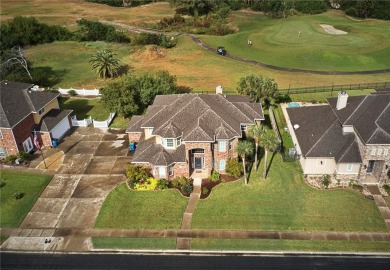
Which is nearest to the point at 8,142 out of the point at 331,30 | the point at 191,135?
the point at 191,135

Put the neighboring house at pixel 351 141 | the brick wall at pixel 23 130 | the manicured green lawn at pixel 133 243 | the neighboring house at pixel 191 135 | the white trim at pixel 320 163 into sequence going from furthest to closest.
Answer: the brick wall at pixel 23 130
the white trim at pixel 320 163
the neighboring house at pixel 191 135
the neighboring house at pixel 351 141
the manicured green lawn at pixel 133 243

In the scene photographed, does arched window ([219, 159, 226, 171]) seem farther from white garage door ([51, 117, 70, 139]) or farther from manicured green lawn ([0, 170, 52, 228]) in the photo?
white garage door ([51, 117, 70, 139])

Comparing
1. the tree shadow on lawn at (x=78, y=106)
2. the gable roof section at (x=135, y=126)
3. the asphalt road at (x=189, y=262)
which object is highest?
the gable roof section at (x=135, y=126)

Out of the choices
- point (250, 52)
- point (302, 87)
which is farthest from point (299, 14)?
point (302, 87)

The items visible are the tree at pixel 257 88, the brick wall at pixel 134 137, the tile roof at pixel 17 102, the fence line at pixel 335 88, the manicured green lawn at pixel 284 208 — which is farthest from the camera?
the fence line at pixel 335 88

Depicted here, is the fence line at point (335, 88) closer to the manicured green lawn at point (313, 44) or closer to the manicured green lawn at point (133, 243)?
the manicured green lawn at point (313, 44)

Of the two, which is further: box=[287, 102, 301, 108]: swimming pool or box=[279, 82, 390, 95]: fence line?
box=[279, 82, 390, 95]: fence line

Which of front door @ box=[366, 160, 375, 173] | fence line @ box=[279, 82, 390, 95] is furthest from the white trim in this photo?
fence line @ box=[279, 82, 390, 95]

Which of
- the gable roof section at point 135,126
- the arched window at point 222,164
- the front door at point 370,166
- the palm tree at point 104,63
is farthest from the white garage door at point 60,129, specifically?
the front door at point 370,166
